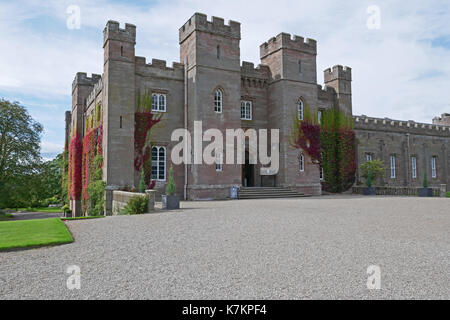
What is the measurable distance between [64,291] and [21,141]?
3012cm

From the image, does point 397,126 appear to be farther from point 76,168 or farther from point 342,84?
point 76,168

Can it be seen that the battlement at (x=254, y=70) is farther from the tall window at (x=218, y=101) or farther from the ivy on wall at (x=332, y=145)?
the ivy on wall at (x=332, y=145)

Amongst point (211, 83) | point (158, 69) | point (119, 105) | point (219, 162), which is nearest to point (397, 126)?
point (219, 162)

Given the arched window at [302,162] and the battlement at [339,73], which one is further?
the battlement at [339,73]

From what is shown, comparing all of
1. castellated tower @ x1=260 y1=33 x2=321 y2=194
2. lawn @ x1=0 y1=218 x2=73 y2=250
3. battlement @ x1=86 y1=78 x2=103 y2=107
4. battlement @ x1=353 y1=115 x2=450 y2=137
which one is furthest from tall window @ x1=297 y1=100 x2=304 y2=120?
lawn @ x1=0 y1=218 x2=73 y2=250

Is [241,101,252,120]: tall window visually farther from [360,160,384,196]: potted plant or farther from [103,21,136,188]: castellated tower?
[360,160,384,196]: potted plant

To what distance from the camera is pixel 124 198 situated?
611 inches

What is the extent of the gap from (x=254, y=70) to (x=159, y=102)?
24.9 ft

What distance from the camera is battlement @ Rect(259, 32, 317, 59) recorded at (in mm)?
23703

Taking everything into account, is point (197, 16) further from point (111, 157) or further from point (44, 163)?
point (44, 163)

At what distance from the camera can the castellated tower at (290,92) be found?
77.4ft

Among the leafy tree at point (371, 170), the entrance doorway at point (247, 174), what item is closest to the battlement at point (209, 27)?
the entrance doorway at point (247, 174)

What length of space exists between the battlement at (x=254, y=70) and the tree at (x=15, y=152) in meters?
20.7
